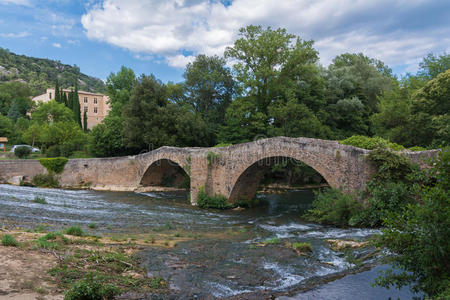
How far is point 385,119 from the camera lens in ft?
73.9

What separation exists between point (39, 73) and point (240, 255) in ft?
460

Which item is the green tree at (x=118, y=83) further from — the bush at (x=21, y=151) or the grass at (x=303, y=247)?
the grass at (x=303, y=247)

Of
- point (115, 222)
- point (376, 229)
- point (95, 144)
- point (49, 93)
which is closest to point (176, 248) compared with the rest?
point (115, 222)

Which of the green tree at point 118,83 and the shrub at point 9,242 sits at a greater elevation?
the green tree at point 118,83

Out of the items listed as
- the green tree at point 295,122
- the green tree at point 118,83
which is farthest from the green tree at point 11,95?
the green tree at point 295,122

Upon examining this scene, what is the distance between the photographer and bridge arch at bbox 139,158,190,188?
77.4ft

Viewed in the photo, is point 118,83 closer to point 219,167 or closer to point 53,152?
point 53,152

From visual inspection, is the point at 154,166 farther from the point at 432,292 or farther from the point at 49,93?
the point at 49,93

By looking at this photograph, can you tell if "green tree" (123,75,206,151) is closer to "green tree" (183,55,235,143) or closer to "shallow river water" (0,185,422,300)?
"green tree" (183,55,235,143)

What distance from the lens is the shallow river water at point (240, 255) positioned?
19.4ft

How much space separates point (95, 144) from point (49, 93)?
44.8 meters

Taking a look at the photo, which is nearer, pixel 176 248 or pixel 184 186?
pixel 176 248

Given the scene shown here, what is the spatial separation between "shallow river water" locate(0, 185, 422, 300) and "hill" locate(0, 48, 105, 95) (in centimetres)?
9508

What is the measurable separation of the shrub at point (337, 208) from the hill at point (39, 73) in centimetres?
9992
